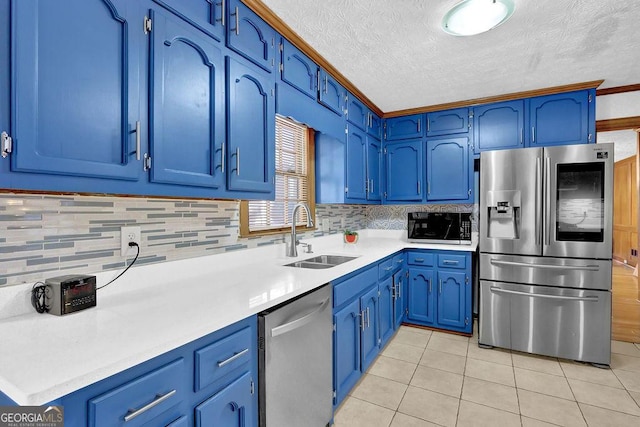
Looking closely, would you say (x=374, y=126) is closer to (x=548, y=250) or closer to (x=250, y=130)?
(x=548, y=250)

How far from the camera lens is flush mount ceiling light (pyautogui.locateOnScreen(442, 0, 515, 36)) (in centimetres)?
170

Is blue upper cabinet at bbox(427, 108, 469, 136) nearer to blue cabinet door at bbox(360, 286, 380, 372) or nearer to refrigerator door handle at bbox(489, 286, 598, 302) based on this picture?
refrigerator door handle at bbox(489, 286, 598, 302)

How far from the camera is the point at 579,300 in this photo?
2475mm

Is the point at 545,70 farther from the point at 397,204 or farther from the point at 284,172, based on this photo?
the point at 284,172

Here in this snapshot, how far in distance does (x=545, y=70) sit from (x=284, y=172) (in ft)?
7.24

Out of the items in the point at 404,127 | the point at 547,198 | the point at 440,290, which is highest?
the point at 404,127

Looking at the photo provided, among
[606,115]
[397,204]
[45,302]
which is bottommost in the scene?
[45,302]

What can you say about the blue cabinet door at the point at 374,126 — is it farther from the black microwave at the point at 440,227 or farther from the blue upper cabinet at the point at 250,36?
the blue upper cabinet at the point at 250,36

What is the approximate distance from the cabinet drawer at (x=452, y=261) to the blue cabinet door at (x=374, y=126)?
1434 mm

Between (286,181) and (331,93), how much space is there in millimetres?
776

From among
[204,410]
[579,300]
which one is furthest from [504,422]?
[204,410]

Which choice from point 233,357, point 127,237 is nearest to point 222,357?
point 233,357

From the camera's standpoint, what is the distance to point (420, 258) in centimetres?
316

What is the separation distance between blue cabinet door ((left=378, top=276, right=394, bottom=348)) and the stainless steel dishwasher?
92 centimetres
